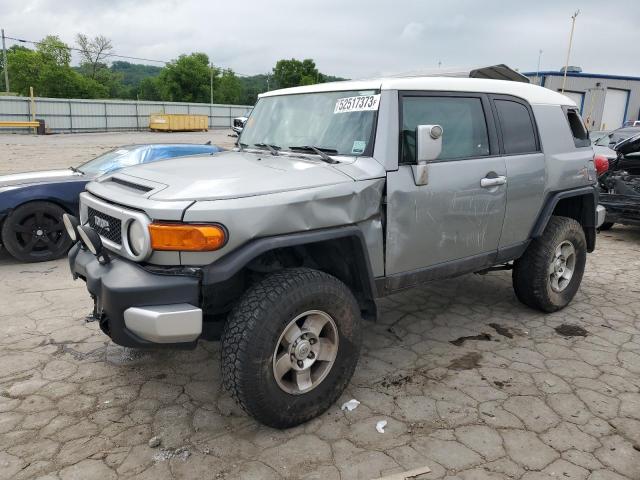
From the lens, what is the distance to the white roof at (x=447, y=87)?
3.35 m

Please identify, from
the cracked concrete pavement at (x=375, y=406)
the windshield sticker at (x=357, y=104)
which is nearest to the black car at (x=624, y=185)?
the cracked concrete pavement at (x=375, y=406)

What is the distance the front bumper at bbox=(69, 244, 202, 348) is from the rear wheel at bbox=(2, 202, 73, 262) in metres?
3.95

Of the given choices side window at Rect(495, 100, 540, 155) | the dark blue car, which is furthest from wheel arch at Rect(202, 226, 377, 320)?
the dark blue car

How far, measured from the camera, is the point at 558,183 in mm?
4324

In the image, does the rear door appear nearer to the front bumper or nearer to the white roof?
the white roof

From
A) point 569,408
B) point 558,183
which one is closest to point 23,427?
point 569,408

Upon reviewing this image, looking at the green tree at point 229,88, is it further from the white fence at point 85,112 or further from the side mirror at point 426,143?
the side mirror at point 426,143

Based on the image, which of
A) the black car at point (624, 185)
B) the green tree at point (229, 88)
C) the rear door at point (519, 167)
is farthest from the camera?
the green tree at point (229, 88)

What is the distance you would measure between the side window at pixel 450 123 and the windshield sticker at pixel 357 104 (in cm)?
21

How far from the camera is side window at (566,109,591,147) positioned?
4582 millimetres

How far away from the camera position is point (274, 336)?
2.62 m

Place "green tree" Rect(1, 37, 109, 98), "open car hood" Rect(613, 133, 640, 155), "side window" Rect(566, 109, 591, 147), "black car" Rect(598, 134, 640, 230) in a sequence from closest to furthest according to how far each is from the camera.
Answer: "side window" Rect(566, 109, 591, 147), "open car hood" Rect(613, 133, 640, 155), "black car" Rect(598, 134, 640, 230), "green tree" Rect(1, 37, 109, 98)

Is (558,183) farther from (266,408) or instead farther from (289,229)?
(266,408)

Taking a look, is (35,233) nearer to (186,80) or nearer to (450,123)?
(450,123)
